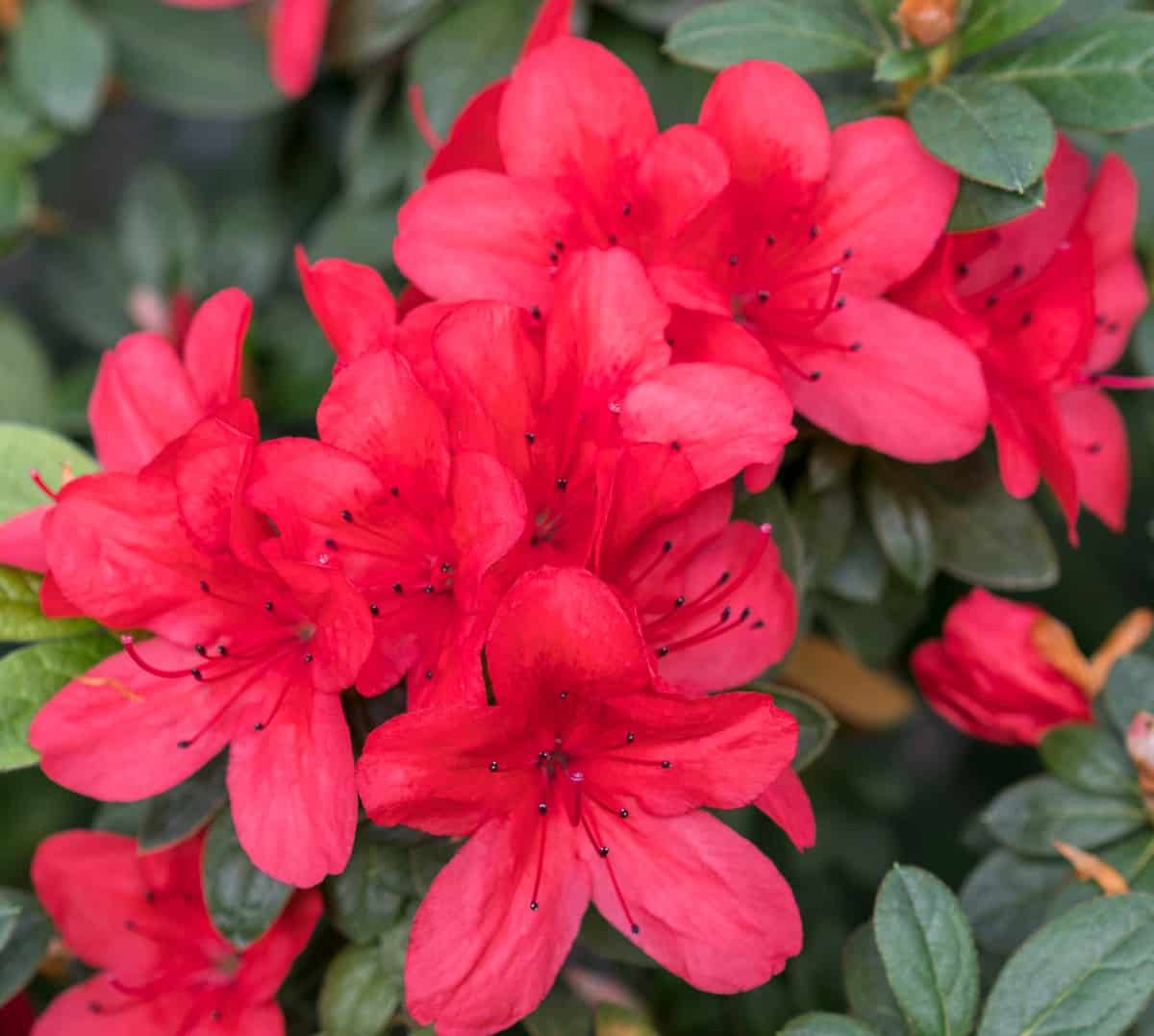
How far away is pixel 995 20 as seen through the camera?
104 cm

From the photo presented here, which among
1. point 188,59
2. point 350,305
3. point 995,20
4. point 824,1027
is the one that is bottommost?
point 824,1027

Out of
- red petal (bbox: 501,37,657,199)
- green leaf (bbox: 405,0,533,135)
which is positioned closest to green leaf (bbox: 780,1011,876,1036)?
red petal (bbox: 501,37,657,199)

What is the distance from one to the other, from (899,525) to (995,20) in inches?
15.7

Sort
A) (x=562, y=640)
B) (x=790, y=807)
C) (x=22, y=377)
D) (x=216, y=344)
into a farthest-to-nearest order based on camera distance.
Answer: (x=22, y=377) → (x=216, y=344) → (x=790, y=807) → (x=562, y=640)

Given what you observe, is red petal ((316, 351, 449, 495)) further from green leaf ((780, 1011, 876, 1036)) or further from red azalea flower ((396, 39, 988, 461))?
green leaf ((780, 1011, 876, 1036))

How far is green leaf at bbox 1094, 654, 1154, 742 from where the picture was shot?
1.09 metres

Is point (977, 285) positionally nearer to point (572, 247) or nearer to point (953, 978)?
point (572, 247)

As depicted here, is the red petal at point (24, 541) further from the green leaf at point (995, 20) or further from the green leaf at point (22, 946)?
the green leaf at point (995, 20)

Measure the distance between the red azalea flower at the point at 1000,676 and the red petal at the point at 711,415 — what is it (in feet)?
1.07

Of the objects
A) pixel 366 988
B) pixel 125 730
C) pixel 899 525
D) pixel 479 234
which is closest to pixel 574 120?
pixel 479 234

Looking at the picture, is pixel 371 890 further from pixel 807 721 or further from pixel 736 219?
pixel 736 219

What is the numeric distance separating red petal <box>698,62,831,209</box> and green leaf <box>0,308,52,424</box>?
0.83 meters

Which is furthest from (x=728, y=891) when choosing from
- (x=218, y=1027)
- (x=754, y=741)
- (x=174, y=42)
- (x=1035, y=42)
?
(x=174, y=42)

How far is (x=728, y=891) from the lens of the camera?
86 cm
